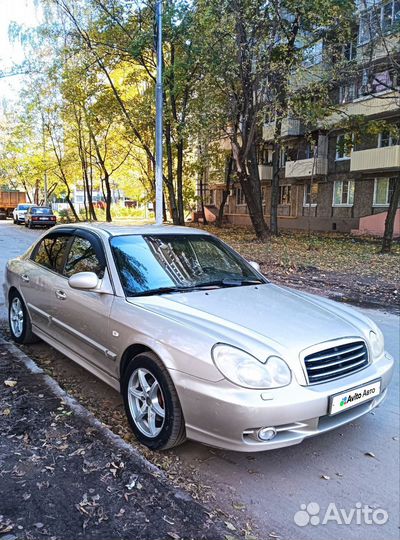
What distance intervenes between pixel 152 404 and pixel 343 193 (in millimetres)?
26441

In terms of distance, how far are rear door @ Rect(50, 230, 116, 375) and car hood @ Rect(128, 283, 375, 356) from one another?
0.39 m

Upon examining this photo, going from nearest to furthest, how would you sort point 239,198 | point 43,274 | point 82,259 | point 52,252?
point 82,259, point 43,274, point 52,252, point 239,198

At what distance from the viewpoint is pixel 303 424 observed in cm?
273

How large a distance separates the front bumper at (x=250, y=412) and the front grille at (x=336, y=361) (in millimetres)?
61

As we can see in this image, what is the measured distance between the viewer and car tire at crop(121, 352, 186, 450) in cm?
294

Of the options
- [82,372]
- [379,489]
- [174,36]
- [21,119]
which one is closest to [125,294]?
[82,372]

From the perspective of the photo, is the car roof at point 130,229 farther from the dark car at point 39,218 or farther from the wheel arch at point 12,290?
the dark car at point 39,218

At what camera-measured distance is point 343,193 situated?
2744 centimetres

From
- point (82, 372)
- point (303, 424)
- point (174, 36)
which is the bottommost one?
point (82, 372)

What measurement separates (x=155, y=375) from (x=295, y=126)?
27.7 m

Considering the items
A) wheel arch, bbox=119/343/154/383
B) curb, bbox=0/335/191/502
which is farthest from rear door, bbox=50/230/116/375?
curb, bbox=0/335/191/502

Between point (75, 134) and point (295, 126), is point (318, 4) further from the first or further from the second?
point (75, 134)

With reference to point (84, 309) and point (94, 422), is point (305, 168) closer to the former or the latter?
point (84, 309)

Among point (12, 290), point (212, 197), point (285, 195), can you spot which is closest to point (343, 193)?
point (285, 195)
